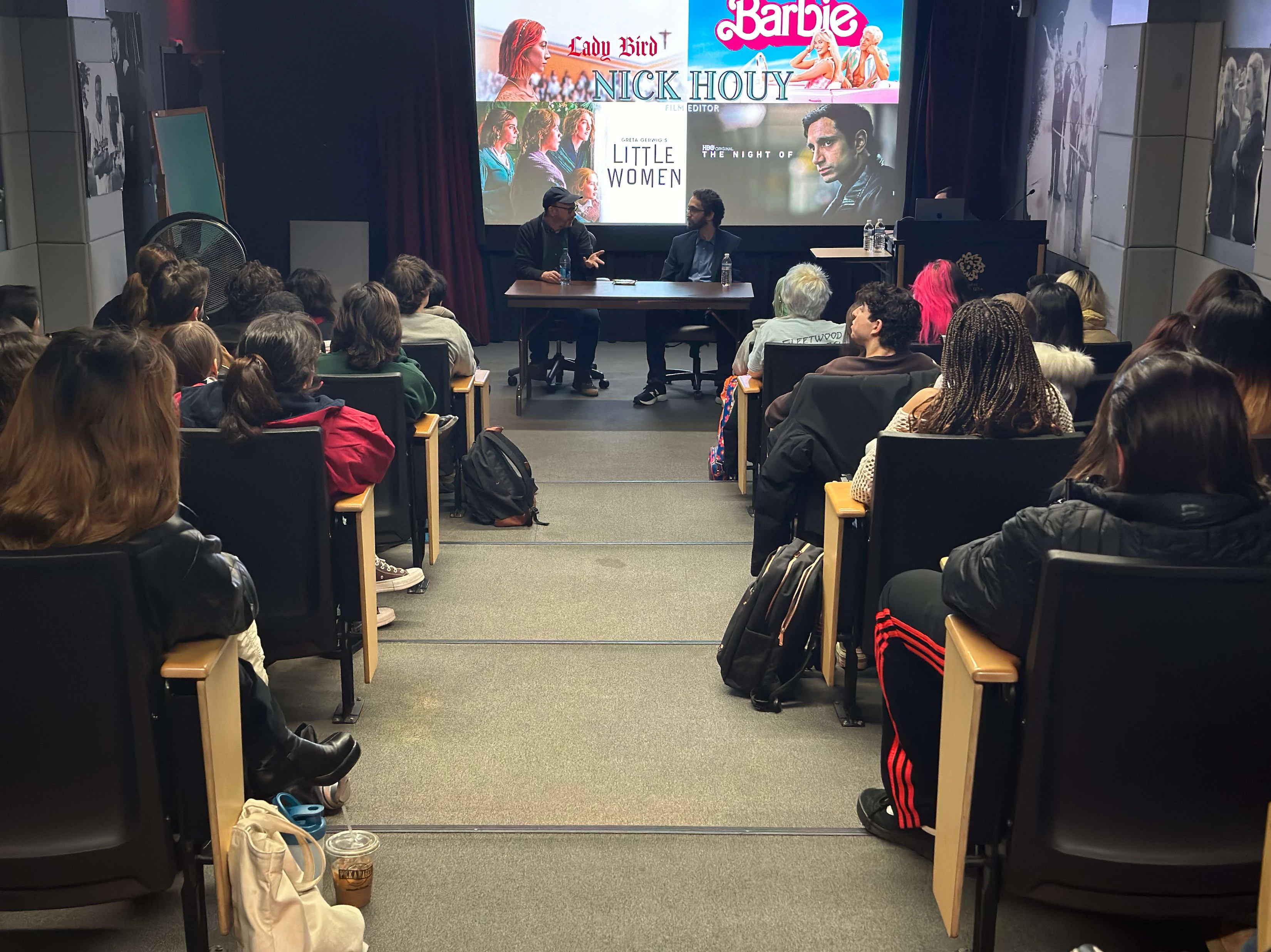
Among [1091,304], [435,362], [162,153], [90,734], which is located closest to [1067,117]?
[1091,304]

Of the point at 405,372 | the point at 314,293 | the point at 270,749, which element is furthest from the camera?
the point at 314,293

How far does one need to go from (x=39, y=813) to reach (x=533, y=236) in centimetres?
587

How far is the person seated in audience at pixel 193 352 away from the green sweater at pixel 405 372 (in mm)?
551

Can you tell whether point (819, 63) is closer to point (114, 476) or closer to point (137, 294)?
point (137, 294)

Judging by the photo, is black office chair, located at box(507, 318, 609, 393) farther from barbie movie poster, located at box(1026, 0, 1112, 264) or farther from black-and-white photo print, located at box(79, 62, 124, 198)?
barbie movie poster, located at box(1026, 0, 1112, 264)

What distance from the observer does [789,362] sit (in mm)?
4730

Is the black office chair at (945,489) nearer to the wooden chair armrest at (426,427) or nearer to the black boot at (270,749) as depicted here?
the black boot at (270,749)

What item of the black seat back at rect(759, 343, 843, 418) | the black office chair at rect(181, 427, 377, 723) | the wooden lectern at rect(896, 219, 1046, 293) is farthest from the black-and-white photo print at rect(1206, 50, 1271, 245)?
the black office chair at rect(181, 427, 377, 723)

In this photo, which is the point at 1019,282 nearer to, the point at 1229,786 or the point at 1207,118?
the point at 1207,118

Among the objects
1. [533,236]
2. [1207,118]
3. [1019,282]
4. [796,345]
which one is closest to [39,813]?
[796,345]

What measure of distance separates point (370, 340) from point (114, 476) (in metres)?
2.17

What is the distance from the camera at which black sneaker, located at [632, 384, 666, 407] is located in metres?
7.16

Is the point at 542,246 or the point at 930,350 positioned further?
the point at 542,246

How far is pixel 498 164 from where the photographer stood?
878 centimetres
